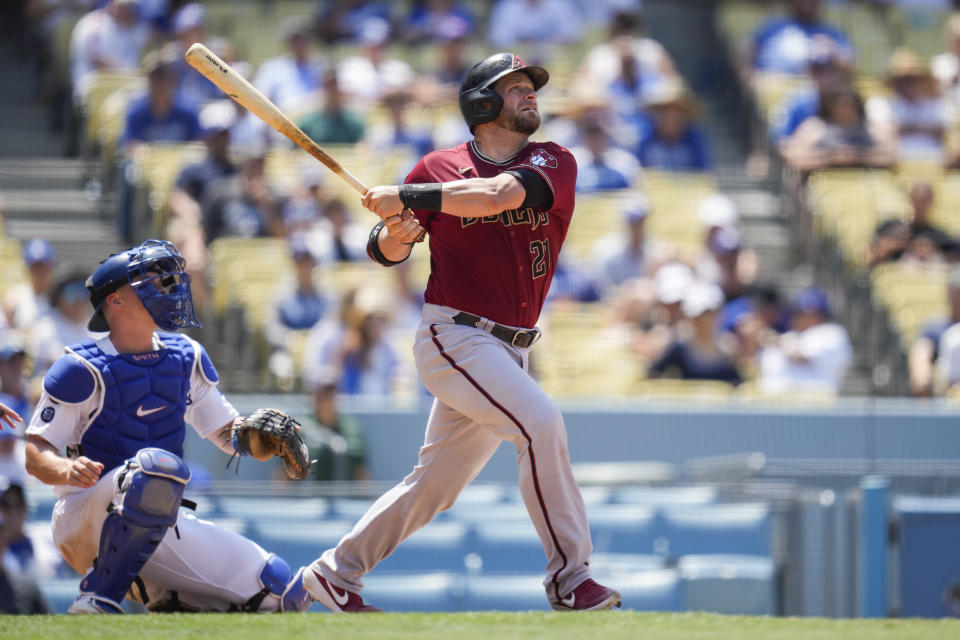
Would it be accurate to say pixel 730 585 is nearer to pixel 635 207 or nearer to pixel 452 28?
pixel 635 207

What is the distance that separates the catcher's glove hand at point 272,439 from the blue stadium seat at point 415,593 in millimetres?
1744

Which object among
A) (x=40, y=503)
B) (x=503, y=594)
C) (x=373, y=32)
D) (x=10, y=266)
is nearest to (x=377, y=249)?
(x=503, y=594)

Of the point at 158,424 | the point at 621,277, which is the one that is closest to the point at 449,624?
the point at 158,424

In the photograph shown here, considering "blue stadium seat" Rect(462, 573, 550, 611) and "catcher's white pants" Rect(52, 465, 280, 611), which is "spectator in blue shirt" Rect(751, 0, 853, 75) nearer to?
"blue stadium seat" Rect(462, 573, 550, 611)

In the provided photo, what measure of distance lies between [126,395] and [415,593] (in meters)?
2.25

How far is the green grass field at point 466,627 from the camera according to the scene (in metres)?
4.38

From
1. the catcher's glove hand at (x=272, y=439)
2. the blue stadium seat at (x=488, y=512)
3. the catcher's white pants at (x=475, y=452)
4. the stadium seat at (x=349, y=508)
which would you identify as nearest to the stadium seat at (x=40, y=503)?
the stadium seat at (x=349, y=508)

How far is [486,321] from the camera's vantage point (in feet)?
16.9

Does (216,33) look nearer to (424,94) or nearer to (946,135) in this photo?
(424,94)

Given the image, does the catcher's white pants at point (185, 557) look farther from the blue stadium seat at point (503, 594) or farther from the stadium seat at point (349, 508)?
the stadium seat at point (349, 508)

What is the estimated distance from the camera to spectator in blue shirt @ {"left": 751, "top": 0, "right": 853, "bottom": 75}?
A: 529 inches

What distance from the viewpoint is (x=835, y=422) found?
30.5 ft

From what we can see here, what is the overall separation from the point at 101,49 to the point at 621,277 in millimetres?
4391

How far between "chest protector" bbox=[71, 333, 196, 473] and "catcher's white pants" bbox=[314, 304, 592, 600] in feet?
2.42
